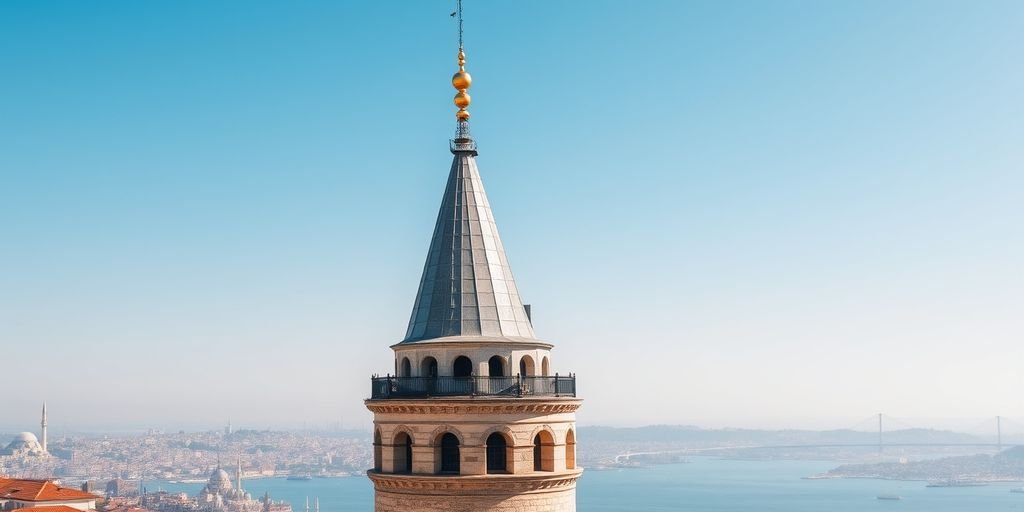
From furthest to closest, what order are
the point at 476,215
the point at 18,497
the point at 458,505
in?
the point at 18,497, the point at 476,215, the point at 458,505

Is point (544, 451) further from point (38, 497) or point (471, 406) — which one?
point (38, 497)

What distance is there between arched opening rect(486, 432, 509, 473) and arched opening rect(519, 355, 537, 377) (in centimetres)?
126

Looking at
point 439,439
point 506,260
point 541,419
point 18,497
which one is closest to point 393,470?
point 439,439

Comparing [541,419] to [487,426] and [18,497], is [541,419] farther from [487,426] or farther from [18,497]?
[18,497]

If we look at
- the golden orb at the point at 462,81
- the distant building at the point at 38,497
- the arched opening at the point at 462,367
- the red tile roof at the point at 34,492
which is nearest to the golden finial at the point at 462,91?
the golden orb at the point at 462,81

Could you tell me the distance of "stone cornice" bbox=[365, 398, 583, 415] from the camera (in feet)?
66.2

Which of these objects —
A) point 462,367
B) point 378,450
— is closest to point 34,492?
point 378,450

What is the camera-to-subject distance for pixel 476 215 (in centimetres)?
2208

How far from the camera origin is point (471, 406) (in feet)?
66.3

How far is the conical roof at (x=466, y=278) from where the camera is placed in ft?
68.9

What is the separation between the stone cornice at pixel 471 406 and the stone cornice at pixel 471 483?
113 centimetres

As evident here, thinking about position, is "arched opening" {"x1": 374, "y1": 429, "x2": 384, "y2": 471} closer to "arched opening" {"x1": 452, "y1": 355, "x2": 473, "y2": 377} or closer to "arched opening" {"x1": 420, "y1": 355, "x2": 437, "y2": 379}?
"arched opening" {"x1": 420, "y1": 355, "x2": 437, "y2": 379}

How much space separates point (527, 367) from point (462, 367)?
1254 mm

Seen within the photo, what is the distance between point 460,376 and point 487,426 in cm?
103
